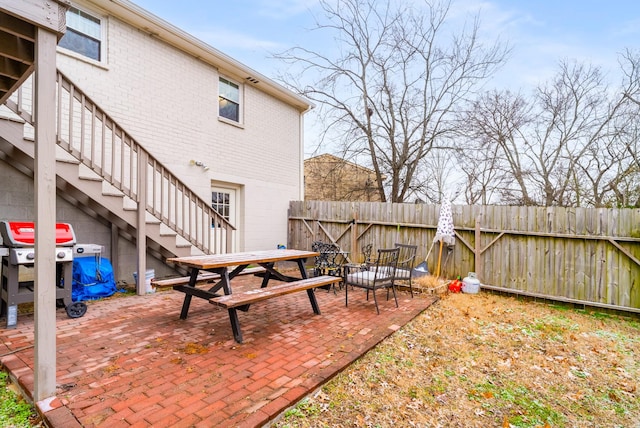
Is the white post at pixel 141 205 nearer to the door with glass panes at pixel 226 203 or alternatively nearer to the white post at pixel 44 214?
the door with glass panes at pixel 226 203

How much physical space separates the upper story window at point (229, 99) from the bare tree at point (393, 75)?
455cm

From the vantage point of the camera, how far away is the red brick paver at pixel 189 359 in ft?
7.32

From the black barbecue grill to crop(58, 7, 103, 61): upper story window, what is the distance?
10.9 feet

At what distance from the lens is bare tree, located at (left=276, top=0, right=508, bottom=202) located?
11.6m

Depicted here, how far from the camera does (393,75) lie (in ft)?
40.3

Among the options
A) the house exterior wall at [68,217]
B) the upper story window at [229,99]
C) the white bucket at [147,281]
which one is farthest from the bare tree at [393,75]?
the white bucket at [147,281]

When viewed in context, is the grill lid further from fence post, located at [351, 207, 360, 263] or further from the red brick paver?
fence post, located at [351, 207, 360, 263]

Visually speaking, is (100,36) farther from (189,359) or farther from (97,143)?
(189,359)

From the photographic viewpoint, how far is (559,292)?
5.64 m

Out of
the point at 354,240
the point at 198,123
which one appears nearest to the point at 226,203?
the point at 198,123

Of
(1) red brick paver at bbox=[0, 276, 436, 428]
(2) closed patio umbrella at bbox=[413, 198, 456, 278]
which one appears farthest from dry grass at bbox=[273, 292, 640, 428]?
(2) closed patio umbrella at bbox=[413, 198, 456, 278]

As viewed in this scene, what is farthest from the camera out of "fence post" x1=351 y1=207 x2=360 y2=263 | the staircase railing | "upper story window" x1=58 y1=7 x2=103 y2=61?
"fence post" x1=351 y1=207 x2=360 y2=263

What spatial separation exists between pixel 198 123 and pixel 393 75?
26.8 ft

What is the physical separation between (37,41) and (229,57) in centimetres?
590
